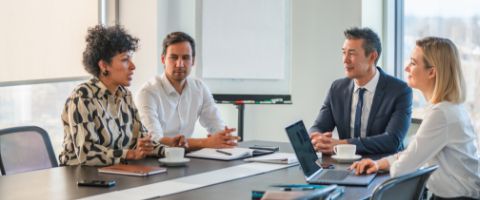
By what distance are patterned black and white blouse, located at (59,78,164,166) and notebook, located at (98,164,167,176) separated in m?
0.18

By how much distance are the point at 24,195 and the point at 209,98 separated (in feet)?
6.94

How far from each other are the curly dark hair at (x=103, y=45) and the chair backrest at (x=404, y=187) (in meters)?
1.80

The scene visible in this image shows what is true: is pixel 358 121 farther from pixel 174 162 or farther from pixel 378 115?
pixel 174 162

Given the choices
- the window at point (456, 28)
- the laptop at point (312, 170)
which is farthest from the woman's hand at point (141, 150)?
the window at point (456, 28)

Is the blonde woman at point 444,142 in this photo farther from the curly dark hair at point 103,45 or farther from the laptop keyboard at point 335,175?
the curly dark hair at point 103,45

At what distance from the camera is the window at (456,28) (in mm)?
4941

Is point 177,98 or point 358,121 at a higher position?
point 177,98

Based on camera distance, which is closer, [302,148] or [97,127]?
[302,148]

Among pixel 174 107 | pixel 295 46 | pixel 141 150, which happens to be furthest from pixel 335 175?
pixel 295 46

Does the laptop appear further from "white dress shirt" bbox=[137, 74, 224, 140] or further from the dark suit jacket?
"white dress shirt" bbox=[137, 74, 224, 140]

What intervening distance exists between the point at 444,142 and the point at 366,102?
112cm

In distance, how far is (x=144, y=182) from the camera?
277 cm

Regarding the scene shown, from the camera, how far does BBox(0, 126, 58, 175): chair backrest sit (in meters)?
3.29

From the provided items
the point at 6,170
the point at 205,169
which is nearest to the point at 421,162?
the point at 205,169
